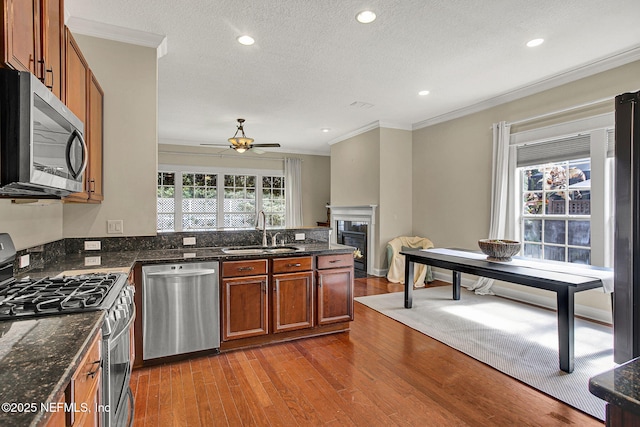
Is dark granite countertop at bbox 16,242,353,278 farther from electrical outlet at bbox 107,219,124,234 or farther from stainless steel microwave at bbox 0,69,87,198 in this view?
stainless steel microwave at bbox 0,69,87,198

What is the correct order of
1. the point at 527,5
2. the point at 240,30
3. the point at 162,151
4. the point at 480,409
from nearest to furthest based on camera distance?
the point at 480,409
the point at 527,5
the point at 240,30
the point at 162,151

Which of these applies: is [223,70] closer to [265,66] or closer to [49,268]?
[265,66]

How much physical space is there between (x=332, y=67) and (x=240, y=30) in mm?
1101

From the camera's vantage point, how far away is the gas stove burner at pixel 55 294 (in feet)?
4.19

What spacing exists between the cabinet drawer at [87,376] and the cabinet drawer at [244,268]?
1537 mm

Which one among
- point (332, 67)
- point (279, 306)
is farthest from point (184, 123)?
point (279, 306)

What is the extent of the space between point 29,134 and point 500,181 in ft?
15.7

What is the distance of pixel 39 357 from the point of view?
0.92 meters

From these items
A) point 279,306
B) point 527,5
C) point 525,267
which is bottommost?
point 279,306

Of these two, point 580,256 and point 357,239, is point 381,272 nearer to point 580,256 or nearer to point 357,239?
point 357,239

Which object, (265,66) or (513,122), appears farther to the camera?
(513,122)

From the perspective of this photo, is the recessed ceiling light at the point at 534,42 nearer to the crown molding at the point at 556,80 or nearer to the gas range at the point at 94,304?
the crown molding at the point at 556,80

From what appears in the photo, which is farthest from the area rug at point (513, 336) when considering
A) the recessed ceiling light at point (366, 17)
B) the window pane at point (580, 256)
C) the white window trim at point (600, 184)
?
the recessed ceiling light at point (366, 17)

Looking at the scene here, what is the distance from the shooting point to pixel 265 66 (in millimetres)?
3596
